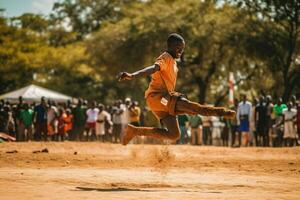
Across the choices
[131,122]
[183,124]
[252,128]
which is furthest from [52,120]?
[252,128]

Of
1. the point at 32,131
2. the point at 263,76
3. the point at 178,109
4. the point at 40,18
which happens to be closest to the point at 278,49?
the point at 263,76

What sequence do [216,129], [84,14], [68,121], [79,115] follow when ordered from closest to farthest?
[68,121] < [79,115] < [216,129] < [84,14]

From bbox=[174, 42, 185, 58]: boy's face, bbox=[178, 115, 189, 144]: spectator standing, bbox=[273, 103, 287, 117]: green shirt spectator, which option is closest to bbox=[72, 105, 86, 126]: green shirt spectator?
bbox=[178, 115, 189, 144]: spectator standing

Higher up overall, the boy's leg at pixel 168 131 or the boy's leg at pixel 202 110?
the boy's leg at pixel 202 110

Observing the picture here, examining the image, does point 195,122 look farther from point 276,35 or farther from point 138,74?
point 138,74

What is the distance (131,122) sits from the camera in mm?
23469

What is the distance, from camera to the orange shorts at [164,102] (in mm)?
8781

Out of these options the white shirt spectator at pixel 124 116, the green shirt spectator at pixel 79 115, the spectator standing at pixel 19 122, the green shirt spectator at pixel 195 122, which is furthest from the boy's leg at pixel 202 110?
the green shirt spectator at pixel 79 115

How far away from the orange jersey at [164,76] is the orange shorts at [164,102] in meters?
0.09

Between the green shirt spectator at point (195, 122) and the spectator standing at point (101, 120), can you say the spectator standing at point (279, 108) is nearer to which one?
the green shirt spectator at point (195, 122)

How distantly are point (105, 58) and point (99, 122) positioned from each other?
16710 millimetres

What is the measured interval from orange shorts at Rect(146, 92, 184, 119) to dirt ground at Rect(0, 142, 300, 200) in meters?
1.10

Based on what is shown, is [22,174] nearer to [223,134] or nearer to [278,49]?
[223,134]

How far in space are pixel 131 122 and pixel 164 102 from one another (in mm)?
14738
